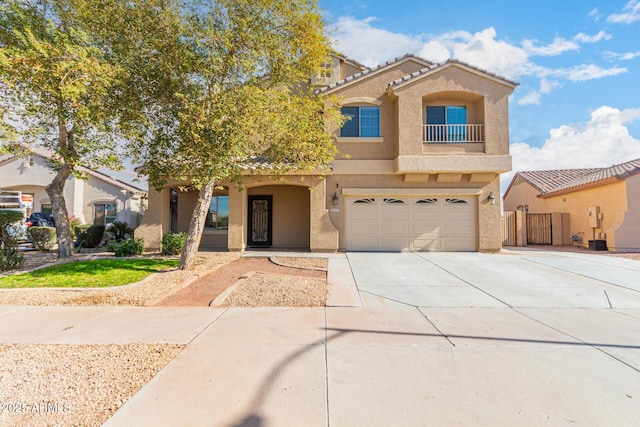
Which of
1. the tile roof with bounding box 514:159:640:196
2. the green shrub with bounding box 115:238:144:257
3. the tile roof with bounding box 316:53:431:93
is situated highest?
the tile roof with bounding box 316:53:431:93

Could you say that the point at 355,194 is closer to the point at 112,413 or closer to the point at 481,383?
the point at 481,383

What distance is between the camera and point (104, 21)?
8.45m

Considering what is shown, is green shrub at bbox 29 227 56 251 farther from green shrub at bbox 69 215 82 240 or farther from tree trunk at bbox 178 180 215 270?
tree trunk at bbox 178 180 215 270

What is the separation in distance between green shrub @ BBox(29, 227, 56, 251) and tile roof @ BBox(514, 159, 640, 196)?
25.6 metres

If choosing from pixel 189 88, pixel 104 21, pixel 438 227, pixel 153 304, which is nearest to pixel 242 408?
pixel 153 304

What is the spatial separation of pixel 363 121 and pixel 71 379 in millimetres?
13239

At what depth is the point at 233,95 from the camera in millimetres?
8578

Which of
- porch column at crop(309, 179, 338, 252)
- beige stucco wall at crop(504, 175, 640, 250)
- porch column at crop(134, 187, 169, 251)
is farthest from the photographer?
beige stucco wall at crop(504, 175, 640, 250)

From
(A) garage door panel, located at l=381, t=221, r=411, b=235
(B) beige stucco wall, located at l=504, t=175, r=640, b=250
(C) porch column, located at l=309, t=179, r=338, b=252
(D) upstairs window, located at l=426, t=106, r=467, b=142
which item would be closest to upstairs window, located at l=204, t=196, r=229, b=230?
(C) porch column, located at l=309, t=179, r=338, b=252

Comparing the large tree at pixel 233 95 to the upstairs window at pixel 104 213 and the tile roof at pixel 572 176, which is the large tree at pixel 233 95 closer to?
the upstairs window at pixel 104 213

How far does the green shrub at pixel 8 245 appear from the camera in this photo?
950 centimetres

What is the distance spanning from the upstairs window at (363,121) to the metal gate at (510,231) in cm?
946

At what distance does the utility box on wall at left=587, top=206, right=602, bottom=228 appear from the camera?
55.5ft

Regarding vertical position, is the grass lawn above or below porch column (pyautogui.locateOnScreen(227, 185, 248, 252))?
below
